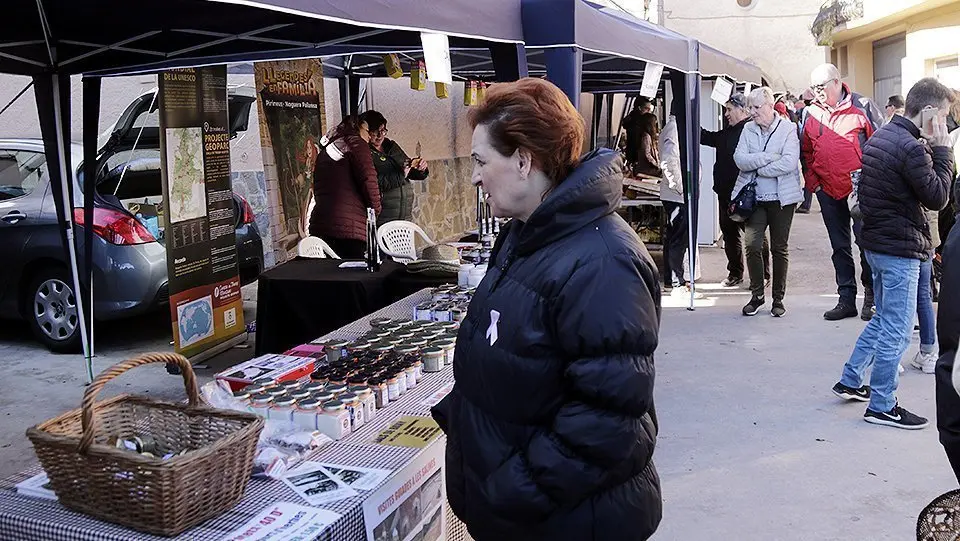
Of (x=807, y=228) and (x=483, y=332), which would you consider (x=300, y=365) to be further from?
(x=807, y=228)

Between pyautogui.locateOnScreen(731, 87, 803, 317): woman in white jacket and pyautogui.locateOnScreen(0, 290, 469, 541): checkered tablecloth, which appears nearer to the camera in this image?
pyautogui.locateOnScreen(0, 290, 469, 541): checkered tablecloth

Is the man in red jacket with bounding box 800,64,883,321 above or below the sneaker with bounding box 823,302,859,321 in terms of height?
above

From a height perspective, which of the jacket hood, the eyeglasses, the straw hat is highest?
the eyeglasses

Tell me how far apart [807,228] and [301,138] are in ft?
29.6

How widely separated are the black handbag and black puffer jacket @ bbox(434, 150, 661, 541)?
5.98 metres

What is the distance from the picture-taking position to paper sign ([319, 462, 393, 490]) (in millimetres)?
2312

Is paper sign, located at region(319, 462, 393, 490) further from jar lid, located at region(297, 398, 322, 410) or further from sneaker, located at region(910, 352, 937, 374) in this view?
sneaker, located at region(910, 352, 937, 374)

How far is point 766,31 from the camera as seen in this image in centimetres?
2777

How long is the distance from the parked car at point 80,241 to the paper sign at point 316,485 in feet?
14.8

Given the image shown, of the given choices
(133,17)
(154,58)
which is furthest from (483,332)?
(154,58)

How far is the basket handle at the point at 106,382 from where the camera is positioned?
1.91m

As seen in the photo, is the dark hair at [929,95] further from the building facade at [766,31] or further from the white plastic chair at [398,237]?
the building facade at [766,31]

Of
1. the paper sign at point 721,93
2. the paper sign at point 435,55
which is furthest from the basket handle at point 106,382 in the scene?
the paper sign at point 721,93

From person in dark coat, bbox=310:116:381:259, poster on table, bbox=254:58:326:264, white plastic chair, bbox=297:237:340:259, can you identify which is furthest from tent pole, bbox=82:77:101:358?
poster on table, bbox=254:58:326:264
